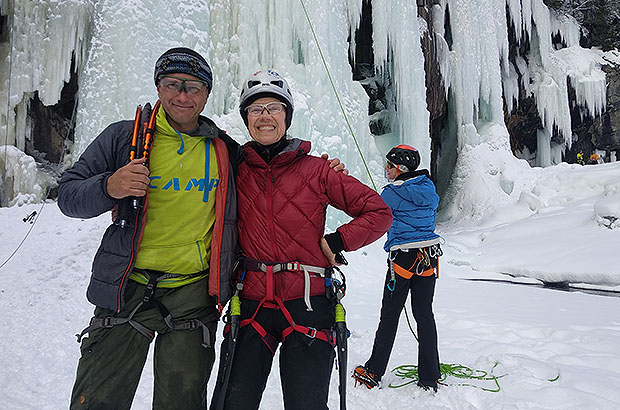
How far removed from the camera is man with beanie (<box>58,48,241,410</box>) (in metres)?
1.54

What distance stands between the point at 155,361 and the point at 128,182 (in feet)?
2.50

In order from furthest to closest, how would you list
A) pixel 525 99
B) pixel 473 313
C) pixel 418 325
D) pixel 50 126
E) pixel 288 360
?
Answer: pixel 525 99
pixel 50 126
pixel 473 313
pixel 418 325
pixel 288 360

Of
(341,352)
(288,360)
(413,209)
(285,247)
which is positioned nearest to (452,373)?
(413,209)

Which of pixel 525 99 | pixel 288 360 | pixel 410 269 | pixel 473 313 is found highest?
pixel 525 99

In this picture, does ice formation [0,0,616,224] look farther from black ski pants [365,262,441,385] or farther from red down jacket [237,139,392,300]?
red down jacket [237,139,392,300]

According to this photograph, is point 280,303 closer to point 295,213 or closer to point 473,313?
point 295,213

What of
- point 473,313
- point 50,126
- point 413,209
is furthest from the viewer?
point 50,126

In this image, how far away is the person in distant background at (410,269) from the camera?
2854mm

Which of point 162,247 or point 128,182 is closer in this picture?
point 128,182

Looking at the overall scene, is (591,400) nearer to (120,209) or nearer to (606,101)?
(120,209)

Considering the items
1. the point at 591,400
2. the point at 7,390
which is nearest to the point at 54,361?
the point at 7,390

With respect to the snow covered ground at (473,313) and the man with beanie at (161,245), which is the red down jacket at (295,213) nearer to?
the man with beanie at (161,245)

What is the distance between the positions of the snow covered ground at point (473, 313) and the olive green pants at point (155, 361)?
44.7 inches

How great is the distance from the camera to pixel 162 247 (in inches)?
65.7
